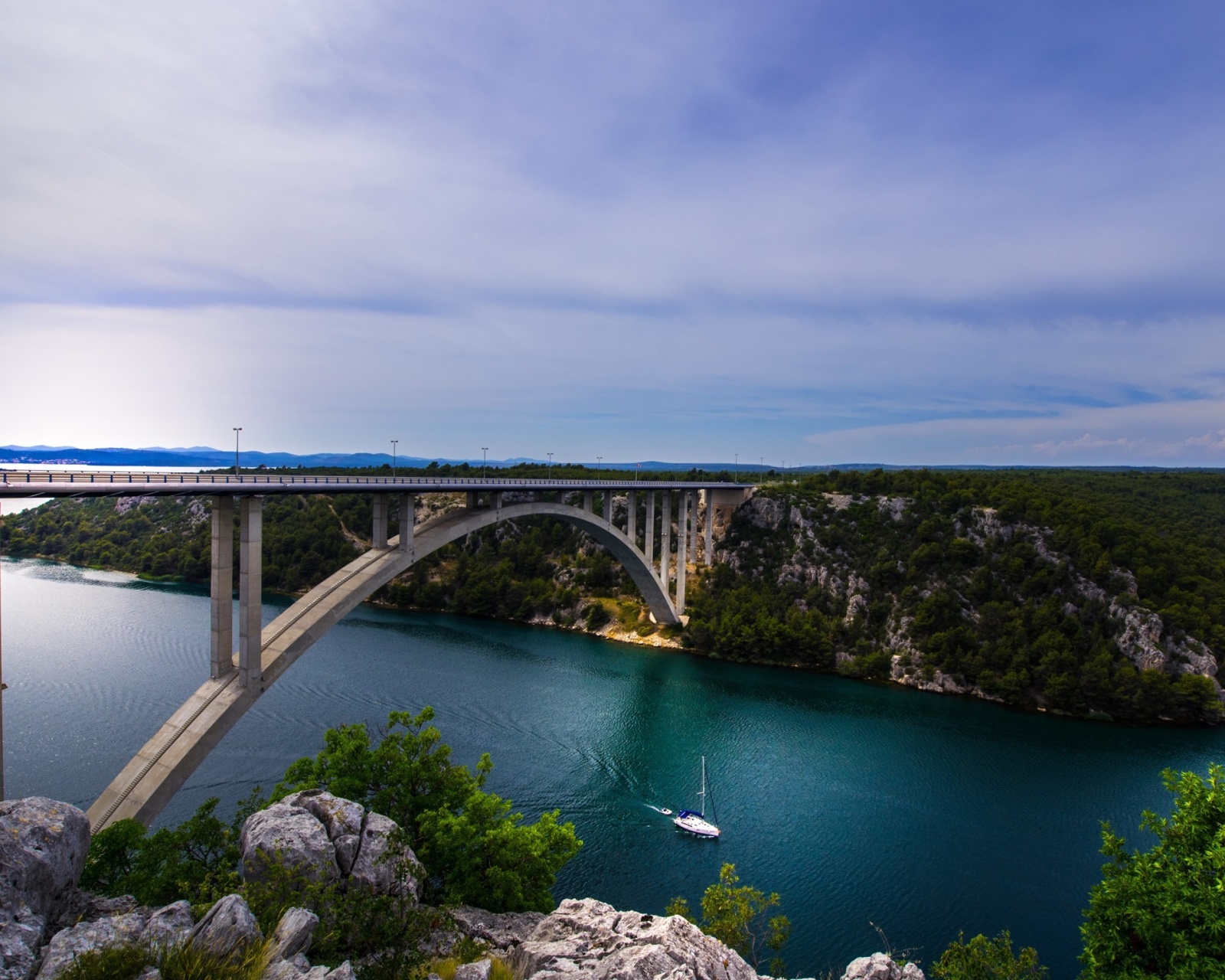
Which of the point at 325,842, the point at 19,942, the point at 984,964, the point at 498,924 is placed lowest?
the point at 984,964

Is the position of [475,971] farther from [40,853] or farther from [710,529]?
[710,529]

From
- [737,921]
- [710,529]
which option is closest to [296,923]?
[737,921]

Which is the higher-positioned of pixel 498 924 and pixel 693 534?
pixel 693 534

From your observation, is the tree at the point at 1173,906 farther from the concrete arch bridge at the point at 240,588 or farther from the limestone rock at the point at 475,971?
the concrete arch bridge at the point at 240,588

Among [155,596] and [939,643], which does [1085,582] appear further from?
[155,596]

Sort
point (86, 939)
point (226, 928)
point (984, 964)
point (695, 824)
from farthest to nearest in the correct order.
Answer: point (695, 824) → point (984, 964) → point (226, 928) → point (86, 939)

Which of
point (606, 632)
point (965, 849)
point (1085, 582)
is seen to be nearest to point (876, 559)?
point (1085, 582)

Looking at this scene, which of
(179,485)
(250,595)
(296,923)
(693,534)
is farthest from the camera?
(693,534)

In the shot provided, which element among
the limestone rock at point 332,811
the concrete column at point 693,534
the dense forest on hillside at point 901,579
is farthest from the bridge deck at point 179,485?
the concrete column at point 693,534
